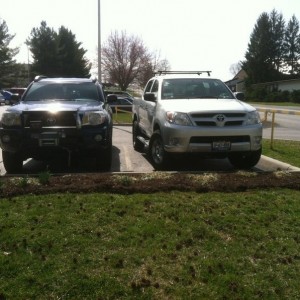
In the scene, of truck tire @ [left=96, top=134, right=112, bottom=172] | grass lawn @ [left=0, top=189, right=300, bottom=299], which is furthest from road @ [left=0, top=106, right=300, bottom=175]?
grass lawn @ [left=0, top=189, right=300, bottom=299]

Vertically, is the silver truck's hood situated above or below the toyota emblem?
above

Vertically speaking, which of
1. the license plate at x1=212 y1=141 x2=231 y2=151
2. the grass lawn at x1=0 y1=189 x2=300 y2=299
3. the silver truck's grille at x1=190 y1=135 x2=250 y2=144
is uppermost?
the silver truck's grille at x1=190 y1=135 x2=250 y2=144

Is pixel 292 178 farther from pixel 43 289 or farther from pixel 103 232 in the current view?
pixel 43 289

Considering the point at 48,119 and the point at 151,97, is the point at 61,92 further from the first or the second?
the point at 151,97

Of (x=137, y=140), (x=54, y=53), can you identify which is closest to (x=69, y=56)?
(x=54, y=53)

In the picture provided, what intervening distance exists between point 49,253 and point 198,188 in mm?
2311

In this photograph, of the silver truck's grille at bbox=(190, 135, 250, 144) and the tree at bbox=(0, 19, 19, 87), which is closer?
the silver truck's grille at bbox=(190, 135, 250, 144)

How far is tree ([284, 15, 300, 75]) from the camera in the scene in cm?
8331

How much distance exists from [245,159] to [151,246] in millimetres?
4237

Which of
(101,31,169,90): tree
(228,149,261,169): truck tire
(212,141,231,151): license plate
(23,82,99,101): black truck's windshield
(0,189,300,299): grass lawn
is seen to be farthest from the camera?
(101,31,169,90): tree

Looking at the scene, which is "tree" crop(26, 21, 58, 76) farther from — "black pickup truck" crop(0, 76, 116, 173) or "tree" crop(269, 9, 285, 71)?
"black pickup truck" crop(0, 76, 116, 173)

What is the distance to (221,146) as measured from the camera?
284 inches

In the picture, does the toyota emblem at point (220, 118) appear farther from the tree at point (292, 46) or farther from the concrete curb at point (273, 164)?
the tree at point (292, 46)

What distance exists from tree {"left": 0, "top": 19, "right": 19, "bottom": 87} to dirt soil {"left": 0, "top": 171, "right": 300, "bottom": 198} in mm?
69705
